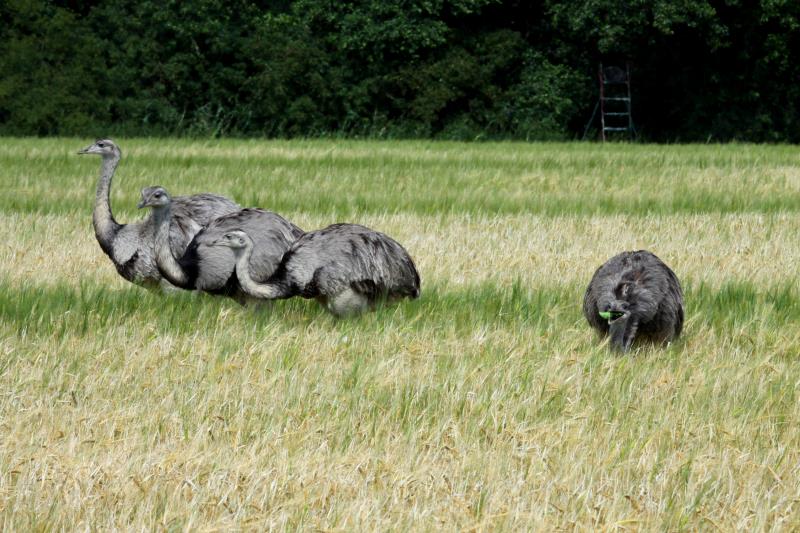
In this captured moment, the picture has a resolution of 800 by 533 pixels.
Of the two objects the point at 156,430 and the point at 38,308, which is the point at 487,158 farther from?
the point at 156,430

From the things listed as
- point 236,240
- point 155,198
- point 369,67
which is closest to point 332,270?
point 236,240

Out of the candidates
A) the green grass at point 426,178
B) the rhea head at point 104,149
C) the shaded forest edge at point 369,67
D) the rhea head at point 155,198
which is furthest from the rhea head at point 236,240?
the shaded forest edge at point 369,67

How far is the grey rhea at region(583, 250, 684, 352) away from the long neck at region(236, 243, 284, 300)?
6.45 ft

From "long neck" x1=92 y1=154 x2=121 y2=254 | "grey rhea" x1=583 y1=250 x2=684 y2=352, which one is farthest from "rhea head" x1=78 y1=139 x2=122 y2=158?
"grey rhea" x1=583 y1=250 x2=684 y2=352

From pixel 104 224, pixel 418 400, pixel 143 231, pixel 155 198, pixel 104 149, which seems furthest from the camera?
pixel 104 149

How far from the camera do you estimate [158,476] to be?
453 cm

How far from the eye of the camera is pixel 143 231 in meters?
8.77

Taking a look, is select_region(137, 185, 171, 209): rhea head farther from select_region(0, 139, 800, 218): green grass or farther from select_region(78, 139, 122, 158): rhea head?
select_region(0, 139, 800, 218): green grass

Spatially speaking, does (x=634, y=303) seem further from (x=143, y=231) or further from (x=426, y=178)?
(x=426, y=178)

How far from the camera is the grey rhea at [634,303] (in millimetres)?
6770

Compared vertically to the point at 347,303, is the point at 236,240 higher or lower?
higher

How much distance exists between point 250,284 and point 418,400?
7.36 feet

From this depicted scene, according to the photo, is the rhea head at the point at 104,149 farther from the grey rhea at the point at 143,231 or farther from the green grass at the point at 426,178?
the green grass at the point at 426,178

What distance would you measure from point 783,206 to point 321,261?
8914 millimetres
